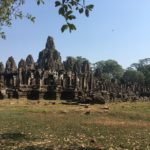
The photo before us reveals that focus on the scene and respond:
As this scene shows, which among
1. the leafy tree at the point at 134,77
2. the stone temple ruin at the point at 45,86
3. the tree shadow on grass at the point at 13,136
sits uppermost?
the leafy tree at the point at 134,77

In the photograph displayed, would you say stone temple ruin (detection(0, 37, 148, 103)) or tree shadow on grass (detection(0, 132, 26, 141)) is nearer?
tree shadow on grass (detection(0, 132, 26, 141))

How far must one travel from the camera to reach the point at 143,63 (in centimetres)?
16012

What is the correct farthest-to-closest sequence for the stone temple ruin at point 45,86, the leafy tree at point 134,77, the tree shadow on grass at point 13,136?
1. the leafy tree at point 134,77
2. the stone temple ruin at point 45,86
3. the tree shadow on grass at point 13,136

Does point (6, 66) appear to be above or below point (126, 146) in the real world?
above

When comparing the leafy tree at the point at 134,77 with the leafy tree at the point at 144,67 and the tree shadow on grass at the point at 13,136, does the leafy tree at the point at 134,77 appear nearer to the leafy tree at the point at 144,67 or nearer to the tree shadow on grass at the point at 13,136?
the leafy tree at the point at 144,67

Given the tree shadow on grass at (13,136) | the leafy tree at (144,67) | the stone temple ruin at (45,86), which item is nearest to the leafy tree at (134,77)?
the leafy tree at (144,67)

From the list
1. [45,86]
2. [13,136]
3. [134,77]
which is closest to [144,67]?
[134,77]

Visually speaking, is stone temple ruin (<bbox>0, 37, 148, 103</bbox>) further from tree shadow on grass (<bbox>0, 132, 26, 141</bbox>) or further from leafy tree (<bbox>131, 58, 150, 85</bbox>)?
leafy tree (<bbox>131, 58, 150, 85</bbox>)

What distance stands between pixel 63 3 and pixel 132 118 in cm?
1866

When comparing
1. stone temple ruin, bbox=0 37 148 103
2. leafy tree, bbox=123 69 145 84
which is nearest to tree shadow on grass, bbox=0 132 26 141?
stone temple ruin, bbox=0 37 148 103

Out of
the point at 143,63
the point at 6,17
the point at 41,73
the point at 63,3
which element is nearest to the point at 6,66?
the point at 41,73

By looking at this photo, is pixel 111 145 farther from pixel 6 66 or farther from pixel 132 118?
pixel 6 66

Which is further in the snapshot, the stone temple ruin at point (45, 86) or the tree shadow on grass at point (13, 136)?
the stone temple ruin at point (45, 86)

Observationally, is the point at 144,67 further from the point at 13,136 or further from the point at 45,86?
the point at 13,136
